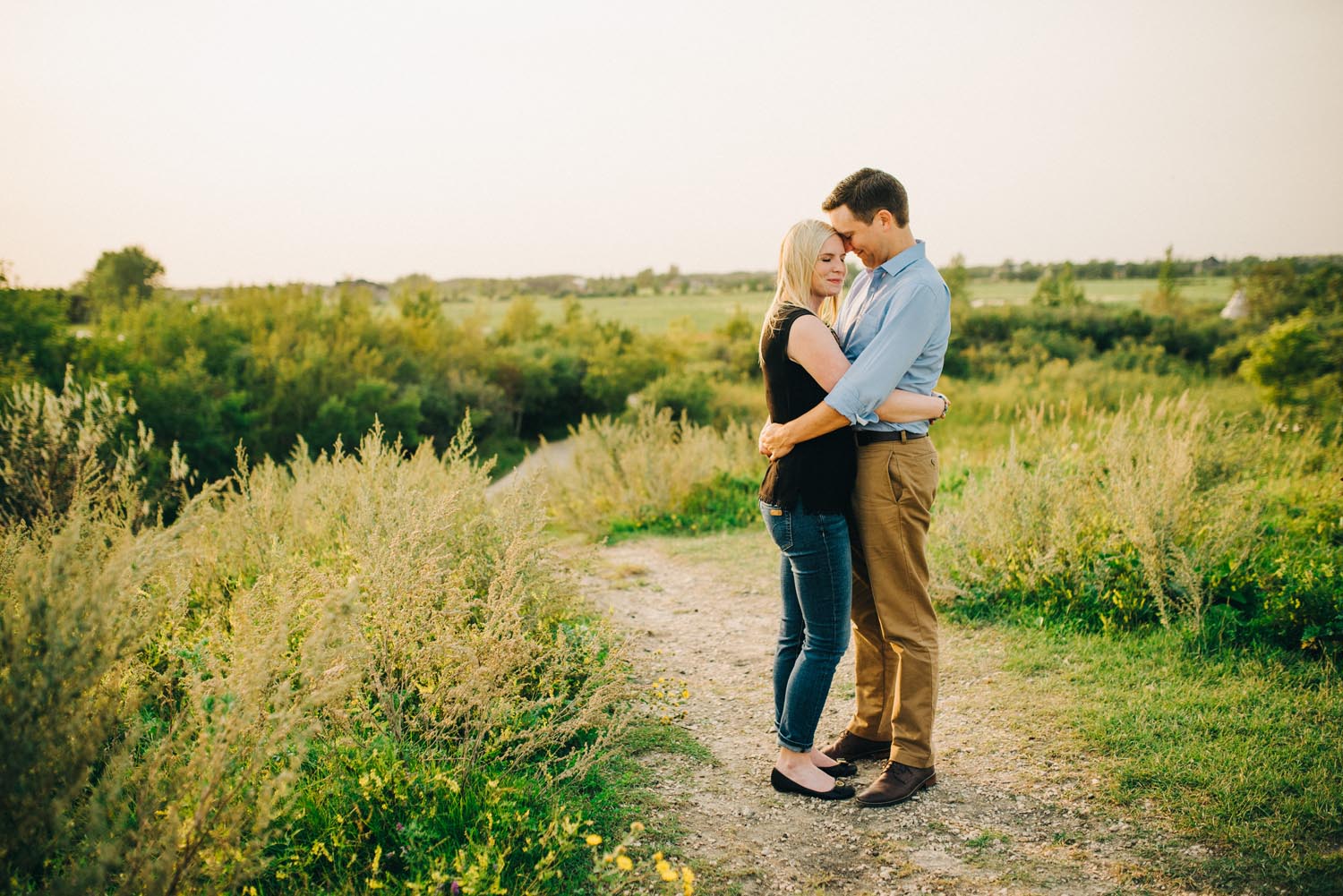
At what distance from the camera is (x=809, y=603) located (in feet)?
10.8

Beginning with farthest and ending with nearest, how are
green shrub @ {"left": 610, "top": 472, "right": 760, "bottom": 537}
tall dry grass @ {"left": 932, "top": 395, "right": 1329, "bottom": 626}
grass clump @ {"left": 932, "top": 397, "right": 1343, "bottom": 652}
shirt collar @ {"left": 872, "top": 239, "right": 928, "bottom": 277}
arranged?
green shrub @ {"left": 610, "top": 472, "right": 760, "bottom": 537}, tall dry grass @ {"left": 932, "top": 395, "right": 1329, "bottom": 626}, grass clump @ {"left": 932, "top": 397, "right": 1343, "bottom": 652}, shirt collar @ {"left": 872, "top": 239, "right": 928, "bottom": 277}

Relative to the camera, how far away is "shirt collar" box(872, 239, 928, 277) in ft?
10.8

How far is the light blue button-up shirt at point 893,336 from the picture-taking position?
304cm

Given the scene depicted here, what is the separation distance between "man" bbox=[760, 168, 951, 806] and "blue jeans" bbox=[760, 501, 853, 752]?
9.2 inches

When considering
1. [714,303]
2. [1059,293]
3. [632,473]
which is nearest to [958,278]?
Answer: [1059,293]

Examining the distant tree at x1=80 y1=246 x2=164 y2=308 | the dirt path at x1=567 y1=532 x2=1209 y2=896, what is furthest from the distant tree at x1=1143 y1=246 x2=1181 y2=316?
the distant tree at x1=80 y1=246 x2=164 y2=308

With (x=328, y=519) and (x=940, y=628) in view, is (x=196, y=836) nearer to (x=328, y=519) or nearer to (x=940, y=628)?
(x=328, y=519)

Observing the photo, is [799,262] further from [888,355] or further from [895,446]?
[895,446]

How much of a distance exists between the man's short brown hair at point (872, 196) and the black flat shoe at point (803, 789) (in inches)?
97.8

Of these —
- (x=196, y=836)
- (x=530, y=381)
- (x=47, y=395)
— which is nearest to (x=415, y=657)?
(x=196, y=836)

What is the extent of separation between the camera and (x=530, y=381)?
34.2 m

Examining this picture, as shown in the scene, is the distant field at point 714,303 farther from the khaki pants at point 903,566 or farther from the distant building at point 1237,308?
the khaki pants at point 903,566

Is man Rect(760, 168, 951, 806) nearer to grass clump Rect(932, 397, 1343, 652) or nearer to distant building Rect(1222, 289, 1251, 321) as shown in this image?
grass clump Rect(932, 397, 1343, 652)

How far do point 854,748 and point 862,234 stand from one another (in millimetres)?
2463
